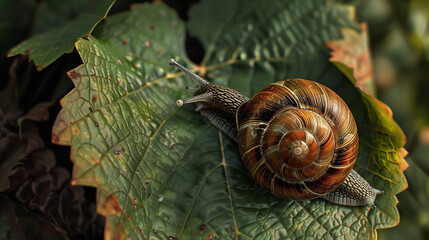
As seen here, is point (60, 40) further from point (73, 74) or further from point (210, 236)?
point (210, 236)

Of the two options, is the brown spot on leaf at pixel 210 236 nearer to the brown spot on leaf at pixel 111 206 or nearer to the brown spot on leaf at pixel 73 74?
the brown spot on leaf at pixel 111 206

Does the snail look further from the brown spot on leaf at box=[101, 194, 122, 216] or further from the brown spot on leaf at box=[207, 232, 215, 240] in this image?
the brown spot on leaf at box=[101, 194, 122, 216]

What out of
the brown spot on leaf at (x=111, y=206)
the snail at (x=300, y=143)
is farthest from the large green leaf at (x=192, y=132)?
the snail at (x=300, y=143)

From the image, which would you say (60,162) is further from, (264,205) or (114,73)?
(264,205)

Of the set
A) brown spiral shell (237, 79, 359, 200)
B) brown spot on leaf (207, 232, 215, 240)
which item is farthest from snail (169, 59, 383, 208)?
brown spot on leaf (207, 232, 215, 240)

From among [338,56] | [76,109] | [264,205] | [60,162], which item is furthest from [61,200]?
[338,56]

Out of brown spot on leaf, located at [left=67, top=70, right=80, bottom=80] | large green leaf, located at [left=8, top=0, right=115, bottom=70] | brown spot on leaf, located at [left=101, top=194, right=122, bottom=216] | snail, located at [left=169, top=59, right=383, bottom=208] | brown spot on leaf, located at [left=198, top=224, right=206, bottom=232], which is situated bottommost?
brown spot on leaf, located at [left=198, top=224, right=206, bottom=232]

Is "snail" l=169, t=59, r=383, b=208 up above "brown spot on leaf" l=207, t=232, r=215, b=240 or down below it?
above
